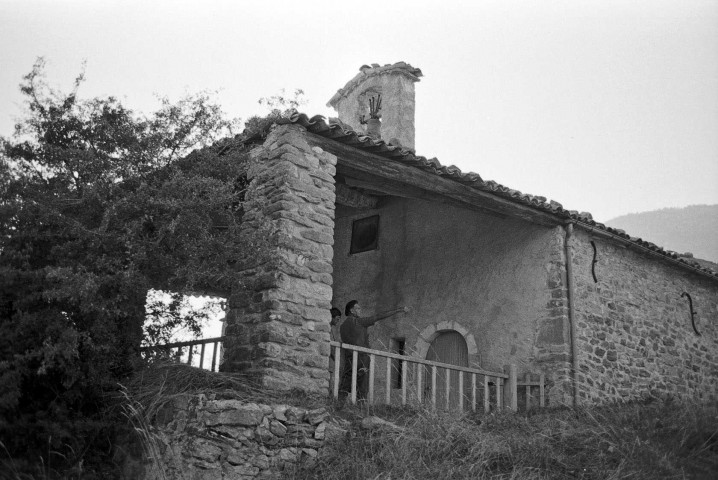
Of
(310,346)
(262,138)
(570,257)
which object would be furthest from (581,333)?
(262,138)

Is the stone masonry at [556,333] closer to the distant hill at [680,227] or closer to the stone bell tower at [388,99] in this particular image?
the stone bell tower at [388,99]

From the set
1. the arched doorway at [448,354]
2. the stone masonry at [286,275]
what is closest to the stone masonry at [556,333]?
the arched doorway at [448,354]

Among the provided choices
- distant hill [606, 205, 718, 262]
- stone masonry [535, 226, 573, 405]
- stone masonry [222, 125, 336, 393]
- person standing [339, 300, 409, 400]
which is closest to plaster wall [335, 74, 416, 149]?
stone masonry [535, 226, 573, 405]

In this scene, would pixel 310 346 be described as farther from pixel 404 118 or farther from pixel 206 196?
pixel 404 118

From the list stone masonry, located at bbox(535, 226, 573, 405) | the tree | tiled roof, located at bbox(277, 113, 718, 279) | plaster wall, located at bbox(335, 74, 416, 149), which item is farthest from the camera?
plaster wall, located at bbox(335, 74, 416, 149)

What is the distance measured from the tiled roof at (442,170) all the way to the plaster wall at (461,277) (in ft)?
1.57

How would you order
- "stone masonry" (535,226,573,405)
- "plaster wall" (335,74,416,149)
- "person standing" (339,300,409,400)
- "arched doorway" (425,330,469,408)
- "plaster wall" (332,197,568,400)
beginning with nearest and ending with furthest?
"person standing" (339,300,409,400) < "stone masonry" (535,226,573,405) < "plaster wall" (332,197,568,400) < "arched doorway" (425,330,469,408) < "plaster wall" (335,74,416,149)

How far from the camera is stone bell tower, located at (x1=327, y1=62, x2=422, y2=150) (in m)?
12.2

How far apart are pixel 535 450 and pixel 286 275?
2.52m

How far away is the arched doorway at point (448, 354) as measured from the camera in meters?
9.12

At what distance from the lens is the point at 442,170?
757 centimetres

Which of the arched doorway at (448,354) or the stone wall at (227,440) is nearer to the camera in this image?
the stone wall at (227,440)

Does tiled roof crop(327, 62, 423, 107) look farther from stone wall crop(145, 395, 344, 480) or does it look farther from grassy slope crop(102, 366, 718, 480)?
stone wall crop(145, 395, 344, 480)

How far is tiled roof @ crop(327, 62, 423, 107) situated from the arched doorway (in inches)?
197
